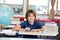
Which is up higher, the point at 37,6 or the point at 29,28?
the point at 37,6

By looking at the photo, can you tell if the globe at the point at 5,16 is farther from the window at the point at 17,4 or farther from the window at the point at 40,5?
the window at the point at 40,5

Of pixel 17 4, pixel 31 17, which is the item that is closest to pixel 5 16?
pixel 31 17

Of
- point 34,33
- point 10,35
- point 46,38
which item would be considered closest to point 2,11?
point 10,35

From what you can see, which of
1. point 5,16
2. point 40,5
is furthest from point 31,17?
point 40,5

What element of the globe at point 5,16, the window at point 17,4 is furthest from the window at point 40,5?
the globe at point 5,16

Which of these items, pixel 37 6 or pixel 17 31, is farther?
pixel 37 6

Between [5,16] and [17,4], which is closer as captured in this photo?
[5,16]

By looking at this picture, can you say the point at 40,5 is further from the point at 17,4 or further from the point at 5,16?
the point at 5,16

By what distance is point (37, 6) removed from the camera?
9.48 ft

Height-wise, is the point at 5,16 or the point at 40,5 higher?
the point at 40,5

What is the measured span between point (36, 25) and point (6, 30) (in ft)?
1.15

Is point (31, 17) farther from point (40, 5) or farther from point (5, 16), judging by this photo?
point (40, 5)

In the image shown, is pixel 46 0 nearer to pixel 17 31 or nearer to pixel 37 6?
pixel 37 6

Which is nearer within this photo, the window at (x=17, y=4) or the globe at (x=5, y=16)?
the globe at (x=5, y=16)
